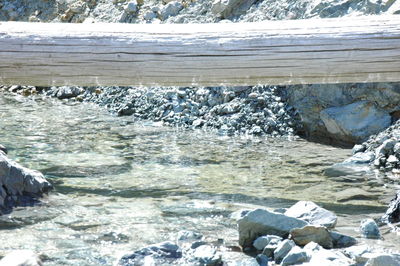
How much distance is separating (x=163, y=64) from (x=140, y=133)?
197cm

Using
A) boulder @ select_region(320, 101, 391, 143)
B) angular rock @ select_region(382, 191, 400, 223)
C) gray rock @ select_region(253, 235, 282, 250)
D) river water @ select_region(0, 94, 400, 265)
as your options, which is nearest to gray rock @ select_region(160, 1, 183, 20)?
river water @ select_region(0, 94, 400, 265)

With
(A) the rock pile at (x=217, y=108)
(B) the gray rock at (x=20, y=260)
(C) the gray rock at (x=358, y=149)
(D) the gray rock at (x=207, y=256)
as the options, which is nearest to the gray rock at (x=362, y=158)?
(C) the gray rock at (x=358, y=149)

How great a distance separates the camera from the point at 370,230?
3969 mm

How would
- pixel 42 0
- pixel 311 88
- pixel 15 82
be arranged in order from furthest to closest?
pixel 42 0 → pixel 311 88 → pixel 15 82

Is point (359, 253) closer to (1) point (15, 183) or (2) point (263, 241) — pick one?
(2) point (263, 241)

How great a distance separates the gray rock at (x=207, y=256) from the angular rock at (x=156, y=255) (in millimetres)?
100

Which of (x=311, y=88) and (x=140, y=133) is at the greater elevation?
(x=311, y=88)

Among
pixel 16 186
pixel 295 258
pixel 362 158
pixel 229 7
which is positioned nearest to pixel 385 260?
pixel 295 258

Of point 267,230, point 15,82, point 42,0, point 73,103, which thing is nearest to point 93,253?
point 267,230

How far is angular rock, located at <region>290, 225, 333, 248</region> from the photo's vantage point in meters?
3.71

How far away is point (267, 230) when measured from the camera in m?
3.84

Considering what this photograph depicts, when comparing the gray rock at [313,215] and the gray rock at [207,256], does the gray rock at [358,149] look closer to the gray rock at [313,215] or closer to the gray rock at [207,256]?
the gray rock at [313,215]

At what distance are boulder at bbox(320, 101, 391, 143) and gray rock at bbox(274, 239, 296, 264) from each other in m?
3.03

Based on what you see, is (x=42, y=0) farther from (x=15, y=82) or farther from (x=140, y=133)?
(x=15, y=82)
